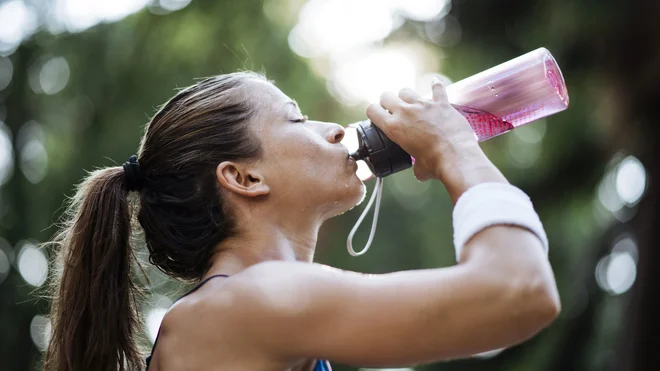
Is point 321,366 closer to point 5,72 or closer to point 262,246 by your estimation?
point 262,246

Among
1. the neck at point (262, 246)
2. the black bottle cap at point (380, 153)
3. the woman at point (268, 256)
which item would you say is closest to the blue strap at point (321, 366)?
the woman at point (268, 256)

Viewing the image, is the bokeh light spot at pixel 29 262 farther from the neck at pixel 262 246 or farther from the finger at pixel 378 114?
the finger at pixel 378 114

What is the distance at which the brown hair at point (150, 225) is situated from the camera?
234cm

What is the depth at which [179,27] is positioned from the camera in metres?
8.09

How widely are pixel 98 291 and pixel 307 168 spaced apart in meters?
0.71

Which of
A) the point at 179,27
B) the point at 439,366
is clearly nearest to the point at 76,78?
the point at 179,27

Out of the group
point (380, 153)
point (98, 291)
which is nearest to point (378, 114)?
point (380, 153)

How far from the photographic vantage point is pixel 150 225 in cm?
247

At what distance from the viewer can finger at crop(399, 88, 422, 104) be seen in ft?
7.14

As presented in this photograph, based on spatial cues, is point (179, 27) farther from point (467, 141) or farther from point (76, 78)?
point (467, 141)

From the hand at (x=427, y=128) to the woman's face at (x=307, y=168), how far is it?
0.68ft

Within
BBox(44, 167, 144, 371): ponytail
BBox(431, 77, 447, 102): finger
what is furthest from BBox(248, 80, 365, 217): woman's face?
BBox(44, 167, 144, 371): ponytail

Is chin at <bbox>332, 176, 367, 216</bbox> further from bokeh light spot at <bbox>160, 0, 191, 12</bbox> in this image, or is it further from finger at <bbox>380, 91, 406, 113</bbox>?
bokeh light spot at <bbox>160, 0, 191, 12</bbox>

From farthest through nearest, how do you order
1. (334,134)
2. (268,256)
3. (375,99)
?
1. (375,99)
2. (334,134)
3. (268,256)
